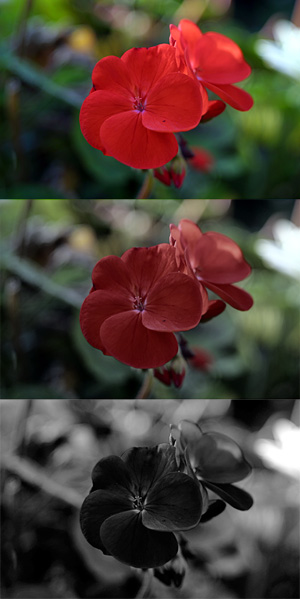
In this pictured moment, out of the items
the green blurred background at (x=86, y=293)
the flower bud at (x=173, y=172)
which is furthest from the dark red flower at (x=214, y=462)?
the green blurred background at (x=86, y=293)

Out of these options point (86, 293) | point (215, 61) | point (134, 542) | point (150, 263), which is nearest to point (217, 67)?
point (215, 61)

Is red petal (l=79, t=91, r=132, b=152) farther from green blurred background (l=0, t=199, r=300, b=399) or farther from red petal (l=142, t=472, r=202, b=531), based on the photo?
green blurred background (l=0, t=199, r=300, b=399)

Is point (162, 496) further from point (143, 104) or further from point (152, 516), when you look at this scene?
point (143, 104)

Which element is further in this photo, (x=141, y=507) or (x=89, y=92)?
(x=89, y=92)

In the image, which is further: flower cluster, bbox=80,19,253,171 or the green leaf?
the green leaf

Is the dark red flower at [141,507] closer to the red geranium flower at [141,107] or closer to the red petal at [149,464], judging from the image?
the red petal at [149,464]

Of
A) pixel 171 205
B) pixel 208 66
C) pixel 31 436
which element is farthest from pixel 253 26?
pixel 31 436

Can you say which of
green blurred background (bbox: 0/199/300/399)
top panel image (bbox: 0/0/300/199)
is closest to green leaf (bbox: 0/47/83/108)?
top panel image (bbox: 0/0/300/199)
